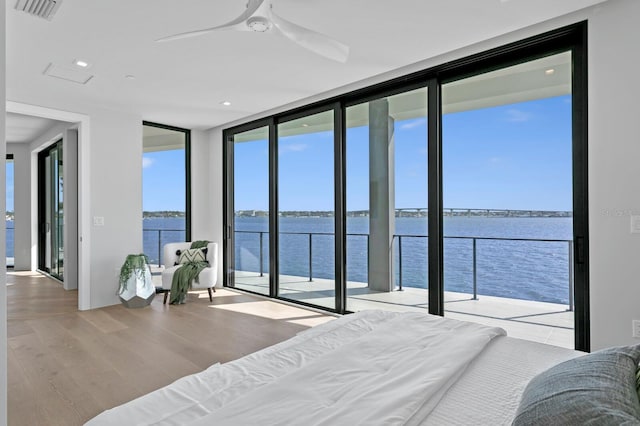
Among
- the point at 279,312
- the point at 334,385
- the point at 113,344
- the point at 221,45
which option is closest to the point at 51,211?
the point at 113,344

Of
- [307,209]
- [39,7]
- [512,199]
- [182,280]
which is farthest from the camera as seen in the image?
[182,280]

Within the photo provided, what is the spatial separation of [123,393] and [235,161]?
4.23 meters

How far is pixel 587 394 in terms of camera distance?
98 cm

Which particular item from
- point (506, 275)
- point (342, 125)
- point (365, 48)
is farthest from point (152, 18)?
point (506, 275)

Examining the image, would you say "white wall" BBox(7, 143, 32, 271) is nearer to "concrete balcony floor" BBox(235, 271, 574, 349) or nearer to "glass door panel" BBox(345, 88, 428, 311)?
"concrete balcony floor" BBox(235, 271, 574, 349)

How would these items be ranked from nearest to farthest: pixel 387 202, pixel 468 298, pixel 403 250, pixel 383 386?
pixel 383 386 → pixel 468 298 → pixel 403 250 → pixel 387 202

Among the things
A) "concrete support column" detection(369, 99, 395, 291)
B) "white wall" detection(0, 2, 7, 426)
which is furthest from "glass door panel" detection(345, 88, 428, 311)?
"white wall" detection(0, 2, 7, 426)

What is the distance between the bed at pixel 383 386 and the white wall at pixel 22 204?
29.1 feet

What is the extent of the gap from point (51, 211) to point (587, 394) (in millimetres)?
9146

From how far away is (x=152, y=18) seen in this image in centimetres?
285

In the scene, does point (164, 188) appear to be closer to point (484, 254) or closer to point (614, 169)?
point (484, 254)

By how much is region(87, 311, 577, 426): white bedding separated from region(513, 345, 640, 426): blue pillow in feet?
0.68

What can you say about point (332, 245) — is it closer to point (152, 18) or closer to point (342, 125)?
point (342, 125)

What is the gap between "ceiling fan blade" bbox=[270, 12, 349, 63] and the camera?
8.25 feet
